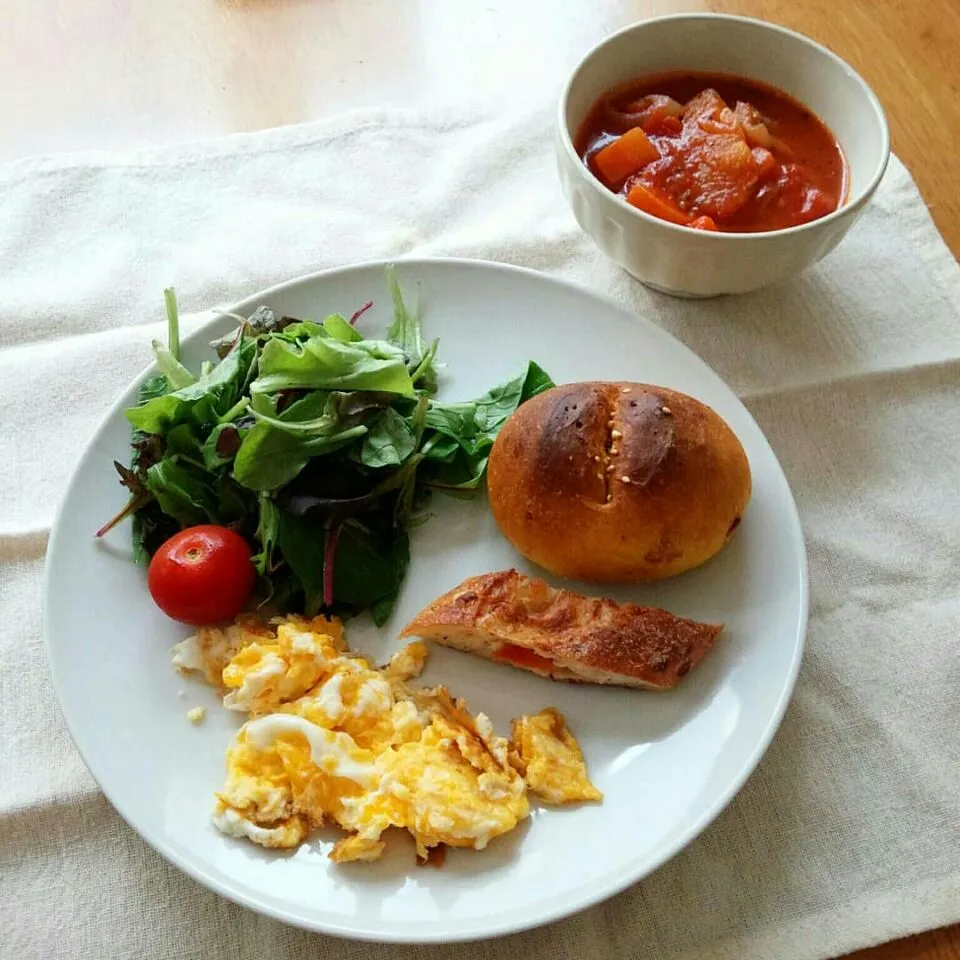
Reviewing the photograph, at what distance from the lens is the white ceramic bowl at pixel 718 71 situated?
2141mm

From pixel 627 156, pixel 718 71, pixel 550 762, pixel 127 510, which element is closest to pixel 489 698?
pixel 550 762

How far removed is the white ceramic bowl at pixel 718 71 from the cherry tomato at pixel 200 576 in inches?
44.4

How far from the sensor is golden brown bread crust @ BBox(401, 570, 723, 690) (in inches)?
69.8

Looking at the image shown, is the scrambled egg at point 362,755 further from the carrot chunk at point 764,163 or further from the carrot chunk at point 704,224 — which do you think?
the carrot chunk at point 764,163

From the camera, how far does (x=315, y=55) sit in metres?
3.11

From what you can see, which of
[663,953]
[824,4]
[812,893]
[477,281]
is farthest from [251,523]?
[824,4]

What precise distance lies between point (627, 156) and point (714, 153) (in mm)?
198

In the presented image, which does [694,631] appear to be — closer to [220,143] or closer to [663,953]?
[663,953]

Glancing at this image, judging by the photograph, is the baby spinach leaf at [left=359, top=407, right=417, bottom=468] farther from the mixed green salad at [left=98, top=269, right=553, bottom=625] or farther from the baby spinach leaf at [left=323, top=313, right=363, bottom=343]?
the baby spinach leaf at [left=323, top=313, right=363, bottom=343]

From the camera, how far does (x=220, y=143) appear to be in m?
2.90

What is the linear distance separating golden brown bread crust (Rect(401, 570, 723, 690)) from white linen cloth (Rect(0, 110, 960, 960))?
0.34 meters

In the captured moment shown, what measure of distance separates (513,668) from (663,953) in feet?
1.86

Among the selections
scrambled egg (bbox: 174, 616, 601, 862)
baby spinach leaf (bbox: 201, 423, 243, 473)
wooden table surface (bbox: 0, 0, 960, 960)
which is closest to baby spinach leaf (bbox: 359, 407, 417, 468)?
baby spinach leaf (bbox: 201, 423, 243, 473)

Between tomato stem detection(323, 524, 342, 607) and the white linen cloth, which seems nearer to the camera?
the white linen cloth
